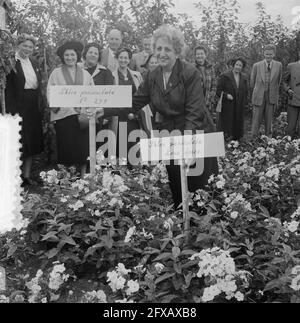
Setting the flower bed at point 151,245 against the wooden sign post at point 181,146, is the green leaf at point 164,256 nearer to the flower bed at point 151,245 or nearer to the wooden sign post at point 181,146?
the flower bed at point 151,245

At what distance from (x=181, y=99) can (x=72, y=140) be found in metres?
1.71

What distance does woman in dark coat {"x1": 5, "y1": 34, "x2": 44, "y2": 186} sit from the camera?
4.64 meters

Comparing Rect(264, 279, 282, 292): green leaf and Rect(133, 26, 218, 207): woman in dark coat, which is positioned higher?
Rect(133, 26, 218, 207): woman in dark coat

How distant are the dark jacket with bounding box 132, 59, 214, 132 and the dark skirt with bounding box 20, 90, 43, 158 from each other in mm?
1764

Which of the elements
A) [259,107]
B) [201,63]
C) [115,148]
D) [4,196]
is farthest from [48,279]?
[259,107]

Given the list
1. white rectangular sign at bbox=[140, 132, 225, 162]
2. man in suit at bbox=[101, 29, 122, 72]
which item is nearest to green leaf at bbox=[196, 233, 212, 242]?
white rectangular sign at bbox=[140, 132, 225, 162]

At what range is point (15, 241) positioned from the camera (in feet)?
10.5

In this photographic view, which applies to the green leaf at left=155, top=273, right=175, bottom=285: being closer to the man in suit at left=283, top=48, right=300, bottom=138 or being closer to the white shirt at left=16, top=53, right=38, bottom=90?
the white shirt at left=16, top=53, right=38, bottom=90

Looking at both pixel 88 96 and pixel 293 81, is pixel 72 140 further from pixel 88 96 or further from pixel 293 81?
pixel 293 81

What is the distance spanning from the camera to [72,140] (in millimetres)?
4703

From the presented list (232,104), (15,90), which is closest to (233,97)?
(232,104)
